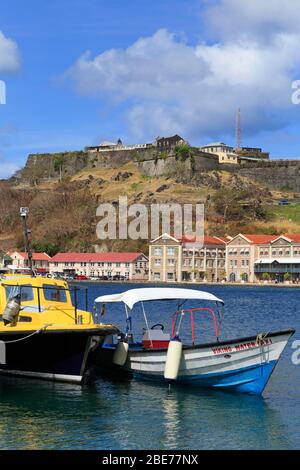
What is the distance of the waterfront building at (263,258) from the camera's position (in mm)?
144500

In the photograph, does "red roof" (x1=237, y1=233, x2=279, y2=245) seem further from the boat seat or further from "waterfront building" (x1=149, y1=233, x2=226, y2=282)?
the boat seat

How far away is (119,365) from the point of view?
28250 millimetres

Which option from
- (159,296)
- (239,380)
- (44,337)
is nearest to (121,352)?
(159,296)

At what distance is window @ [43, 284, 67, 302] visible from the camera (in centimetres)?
2806

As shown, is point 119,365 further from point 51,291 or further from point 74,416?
point 74,416

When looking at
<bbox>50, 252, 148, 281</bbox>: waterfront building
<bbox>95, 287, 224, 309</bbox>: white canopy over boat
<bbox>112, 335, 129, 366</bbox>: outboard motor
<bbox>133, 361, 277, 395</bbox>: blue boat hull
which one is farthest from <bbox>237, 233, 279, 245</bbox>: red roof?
<bbox>133, 361, 277, 395</bbox>: blue boat hull

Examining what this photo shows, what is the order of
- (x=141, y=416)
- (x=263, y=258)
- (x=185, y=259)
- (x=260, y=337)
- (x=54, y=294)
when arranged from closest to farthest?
1. (x=141, y=416)
2. (x=260, y=337)
3. (x=54, y=294)
4. (x=263, y=258)
5. (x=185, y=259)

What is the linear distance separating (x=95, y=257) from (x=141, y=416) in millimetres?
140524

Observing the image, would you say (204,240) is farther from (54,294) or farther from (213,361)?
(213,361)

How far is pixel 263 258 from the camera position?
480ft

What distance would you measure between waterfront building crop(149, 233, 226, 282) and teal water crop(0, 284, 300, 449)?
391 feet

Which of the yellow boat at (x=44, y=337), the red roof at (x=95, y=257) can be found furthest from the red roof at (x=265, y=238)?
the yellow boat at (x=44, y=337)

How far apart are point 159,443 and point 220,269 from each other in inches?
5285

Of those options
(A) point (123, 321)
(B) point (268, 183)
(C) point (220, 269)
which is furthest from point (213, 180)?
(A) point (123, 321)
